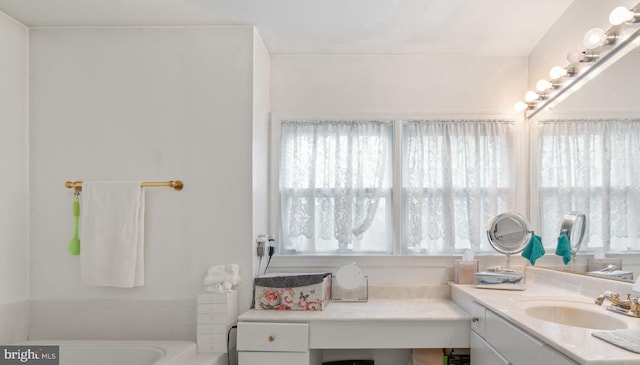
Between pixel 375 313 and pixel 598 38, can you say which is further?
pixel 375 313

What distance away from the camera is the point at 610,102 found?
2.27m

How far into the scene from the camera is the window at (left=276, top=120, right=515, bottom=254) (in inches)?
123

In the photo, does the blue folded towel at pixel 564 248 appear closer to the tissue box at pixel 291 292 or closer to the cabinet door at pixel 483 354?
the cabinet door at pixel 483 354

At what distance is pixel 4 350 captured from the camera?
99.0 inches

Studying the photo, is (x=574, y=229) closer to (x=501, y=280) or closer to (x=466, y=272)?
(x=501, y=280)

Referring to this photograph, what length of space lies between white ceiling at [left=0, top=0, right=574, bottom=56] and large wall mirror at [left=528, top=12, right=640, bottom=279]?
533 mm

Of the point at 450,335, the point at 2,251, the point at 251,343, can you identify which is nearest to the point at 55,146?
the point at 2,251

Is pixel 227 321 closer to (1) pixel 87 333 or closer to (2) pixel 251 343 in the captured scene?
(2) pixel 251 343

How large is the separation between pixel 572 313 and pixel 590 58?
1245 mm

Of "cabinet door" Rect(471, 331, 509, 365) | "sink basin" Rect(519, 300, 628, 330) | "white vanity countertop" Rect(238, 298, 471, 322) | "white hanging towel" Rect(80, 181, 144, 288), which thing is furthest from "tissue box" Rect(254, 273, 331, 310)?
"sink basin" Rect(519, 300, 628, 330)

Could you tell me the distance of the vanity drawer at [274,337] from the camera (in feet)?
8.13

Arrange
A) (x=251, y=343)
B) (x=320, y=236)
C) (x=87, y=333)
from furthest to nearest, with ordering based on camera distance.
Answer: (x=320, y=236), (x=87, y=333), (x=251, y=343)

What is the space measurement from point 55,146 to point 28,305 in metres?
0.92

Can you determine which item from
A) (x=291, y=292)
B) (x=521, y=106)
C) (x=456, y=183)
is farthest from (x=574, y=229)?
(x=291, y=292)
